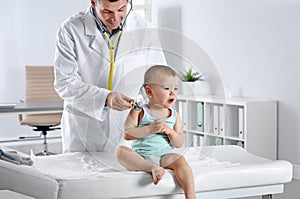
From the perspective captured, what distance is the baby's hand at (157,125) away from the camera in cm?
220

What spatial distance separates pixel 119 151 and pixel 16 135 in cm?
466

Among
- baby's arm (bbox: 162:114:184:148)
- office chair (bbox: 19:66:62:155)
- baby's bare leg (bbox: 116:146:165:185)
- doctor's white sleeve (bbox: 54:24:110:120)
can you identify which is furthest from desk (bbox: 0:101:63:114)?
baby's arm (bbox: 162:114:184:148)

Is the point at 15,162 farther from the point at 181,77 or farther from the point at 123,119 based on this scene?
the point at 181,77

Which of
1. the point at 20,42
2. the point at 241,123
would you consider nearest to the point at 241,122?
the point at 241,123

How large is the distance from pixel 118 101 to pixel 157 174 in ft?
0.96

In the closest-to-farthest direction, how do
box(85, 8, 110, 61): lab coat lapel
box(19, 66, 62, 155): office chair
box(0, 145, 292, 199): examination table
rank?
box(0, 145, 292, 199): examination table → box(85, 8, 110, 61): lab coat lapel → box(19, 66, 62, 155): office chair

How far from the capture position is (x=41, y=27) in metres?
6.80

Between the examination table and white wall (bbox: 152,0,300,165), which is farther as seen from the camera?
white wall (bbox: 152,0,300,165)

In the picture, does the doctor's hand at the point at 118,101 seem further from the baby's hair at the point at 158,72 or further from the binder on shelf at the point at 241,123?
the binder on shelf at the point at 241,123

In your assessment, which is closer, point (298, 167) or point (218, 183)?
point (218, 183)

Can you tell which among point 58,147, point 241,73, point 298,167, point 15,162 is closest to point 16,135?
point 58,147

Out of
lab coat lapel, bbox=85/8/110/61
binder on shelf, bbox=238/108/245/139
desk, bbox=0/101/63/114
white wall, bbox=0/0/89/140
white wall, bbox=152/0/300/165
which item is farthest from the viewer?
white wall, bbox=0/0/89/140

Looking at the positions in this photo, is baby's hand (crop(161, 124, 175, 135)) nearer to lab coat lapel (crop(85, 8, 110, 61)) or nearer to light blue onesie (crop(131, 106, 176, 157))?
light blue onesie (crop(131, 106, 176, 157))

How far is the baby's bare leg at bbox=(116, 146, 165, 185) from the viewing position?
216 cm
